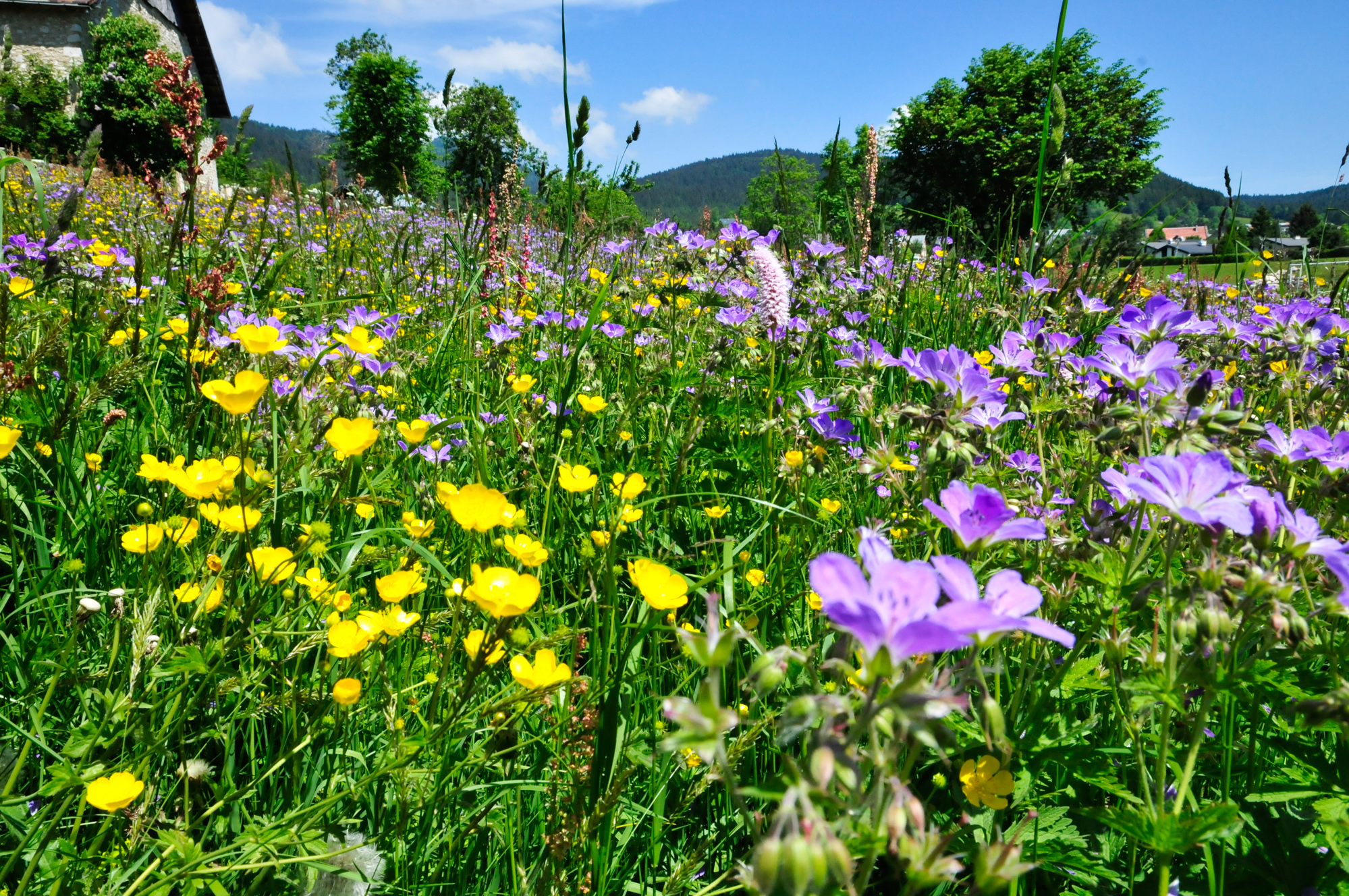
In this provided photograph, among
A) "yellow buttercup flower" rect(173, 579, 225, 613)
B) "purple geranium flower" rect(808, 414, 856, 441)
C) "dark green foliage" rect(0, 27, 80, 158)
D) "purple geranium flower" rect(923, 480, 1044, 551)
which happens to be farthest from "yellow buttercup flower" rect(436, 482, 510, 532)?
"dark green foliage" rect(0, 27, 80, 158)

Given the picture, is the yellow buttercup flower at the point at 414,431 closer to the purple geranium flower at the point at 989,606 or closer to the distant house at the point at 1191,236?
the purple geranium flower at the point at 989,606

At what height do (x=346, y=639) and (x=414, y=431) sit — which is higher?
(x=414, y=431)

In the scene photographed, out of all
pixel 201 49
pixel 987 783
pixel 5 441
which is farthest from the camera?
pixel 201 49

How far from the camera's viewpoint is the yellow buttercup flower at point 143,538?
4.98 feet

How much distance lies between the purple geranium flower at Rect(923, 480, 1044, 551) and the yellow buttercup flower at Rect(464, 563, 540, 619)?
1.85ft

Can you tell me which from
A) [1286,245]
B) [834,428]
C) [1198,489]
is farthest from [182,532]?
[1286,245]

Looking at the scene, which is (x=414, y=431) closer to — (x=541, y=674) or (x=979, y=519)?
(x=541, y=674)

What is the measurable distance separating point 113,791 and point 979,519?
1.29 metres

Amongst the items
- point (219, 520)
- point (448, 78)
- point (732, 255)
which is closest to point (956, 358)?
point (219, 520)

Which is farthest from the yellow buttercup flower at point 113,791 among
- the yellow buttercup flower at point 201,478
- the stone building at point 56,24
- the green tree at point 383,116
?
the green tree at point 383,116

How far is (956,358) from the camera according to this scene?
61.7 inches

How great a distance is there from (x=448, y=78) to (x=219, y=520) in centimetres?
319

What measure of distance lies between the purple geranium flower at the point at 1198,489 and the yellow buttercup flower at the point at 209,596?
1554mm

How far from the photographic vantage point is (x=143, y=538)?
1591mm
